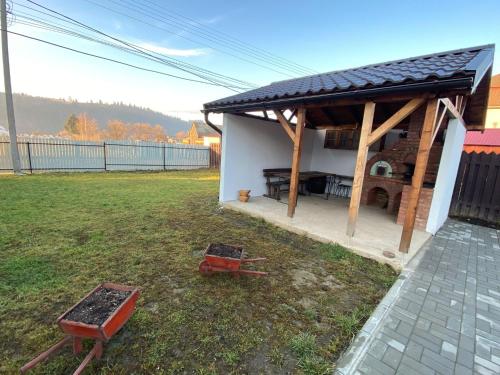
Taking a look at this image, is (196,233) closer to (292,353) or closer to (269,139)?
(292,353)

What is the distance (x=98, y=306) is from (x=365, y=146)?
3987mm

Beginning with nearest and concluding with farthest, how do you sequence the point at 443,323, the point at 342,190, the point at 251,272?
1. the point at 443,323
2. the point at 251,272
3. the point at 342,190

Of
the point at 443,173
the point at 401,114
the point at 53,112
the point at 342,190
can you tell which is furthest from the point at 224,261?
the point at 53,112

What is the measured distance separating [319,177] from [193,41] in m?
9.83

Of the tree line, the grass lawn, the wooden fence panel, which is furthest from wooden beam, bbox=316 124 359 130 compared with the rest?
the tree line

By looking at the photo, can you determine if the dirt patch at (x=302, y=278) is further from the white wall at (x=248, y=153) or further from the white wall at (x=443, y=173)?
the white wall at (x=248, y=153)

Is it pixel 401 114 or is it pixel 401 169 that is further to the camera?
pixel 401 169

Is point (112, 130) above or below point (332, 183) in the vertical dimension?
above

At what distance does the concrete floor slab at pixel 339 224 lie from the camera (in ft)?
12.3

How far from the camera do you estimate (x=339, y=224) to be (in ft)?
16.0

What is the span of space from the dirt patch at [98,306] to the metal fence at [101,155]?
11.6 metres

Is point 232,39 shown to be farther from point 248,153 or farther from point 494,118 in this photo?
point 494,118

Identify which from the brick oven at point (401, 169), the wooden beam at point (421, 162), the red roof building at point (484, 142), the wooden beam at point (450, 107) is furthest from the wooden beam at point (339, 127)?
the red roof building at point (484, 142)

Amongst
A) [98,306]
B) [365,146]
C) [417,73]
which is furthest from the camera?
[365,146]
